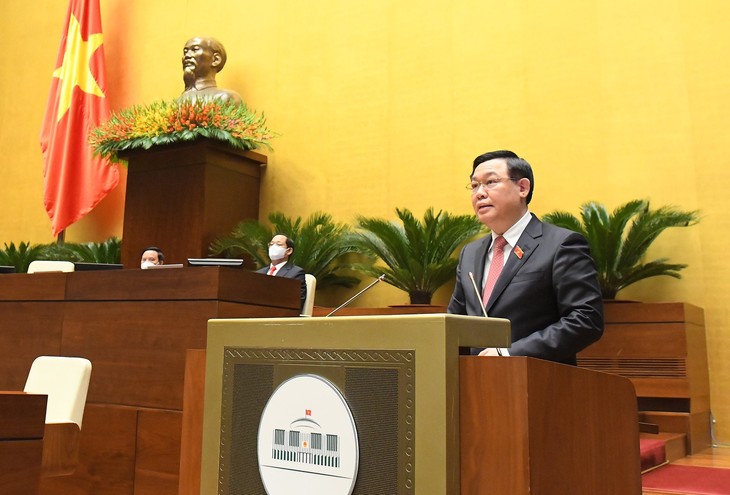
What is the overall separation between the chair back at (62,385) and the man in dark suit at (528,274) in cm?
190

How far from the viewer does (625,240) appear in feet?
18.0

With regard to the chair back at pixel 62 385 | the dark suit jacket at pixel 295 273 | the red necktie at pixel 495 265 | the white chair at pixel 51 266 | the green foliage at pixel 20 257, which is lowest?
the chair back at pixel 62 385

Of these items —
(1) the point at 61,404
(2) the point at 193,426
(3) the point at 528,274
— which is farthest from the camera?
(1) the point at 61,404

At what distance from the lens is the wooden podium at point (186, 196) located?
7.11 m

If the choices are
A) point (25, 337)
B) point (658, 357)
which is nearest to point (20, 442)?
point (25, 337)

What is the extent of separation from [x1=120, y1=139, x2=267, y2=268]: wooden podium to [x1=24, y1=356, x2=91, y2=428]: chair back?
3.52 metres

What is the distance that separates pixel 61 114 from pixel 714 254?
741 centimetres

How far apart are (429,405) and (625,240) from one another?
4.56 m

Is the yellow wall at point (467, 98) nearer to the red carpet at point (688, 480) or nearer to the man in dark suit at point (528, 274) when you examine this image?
the red carpet at point (688, 480)

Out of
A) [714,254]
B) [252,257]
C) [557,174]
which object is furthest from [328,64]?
[714,254]

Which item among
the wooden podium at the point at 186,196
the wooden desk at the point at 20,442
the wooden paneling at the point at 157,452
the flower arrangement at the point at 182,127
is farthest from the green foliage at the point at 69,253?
the wooden desk at the point at 20,442

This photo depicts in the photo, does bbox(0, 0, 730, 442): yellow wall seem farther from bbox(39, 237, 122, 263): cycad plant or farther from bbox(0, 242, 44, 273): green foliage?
bbox(0, 242, 44, 273): green foliage

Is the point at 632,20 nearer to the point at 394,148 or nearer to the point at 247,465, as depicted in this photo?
the point at 394,148

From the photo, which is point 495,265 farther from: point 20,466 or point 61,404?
point 61,404
